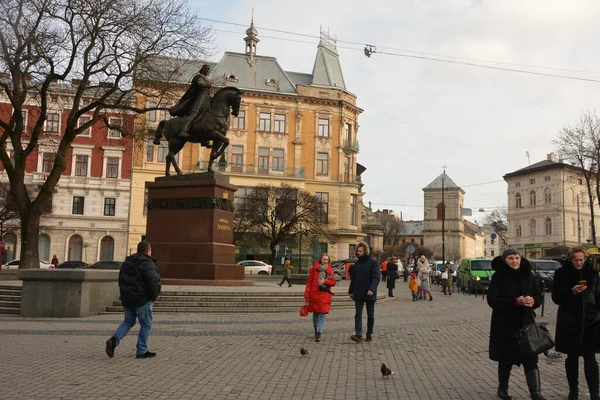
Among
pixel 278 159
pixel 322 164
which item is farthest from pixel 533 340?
pixel 322 164

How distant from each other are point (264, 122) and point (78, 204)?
20.5 m

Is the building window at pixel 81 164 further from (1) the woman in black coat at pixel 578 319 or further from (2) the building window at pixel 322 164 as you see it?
(1) the woman in black coat at pixel 578 319

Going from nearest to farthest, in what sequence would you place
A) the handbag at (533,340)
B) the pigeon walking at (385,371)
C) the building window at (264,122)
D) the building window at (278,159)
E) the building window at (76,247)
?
the handbag at (533,340) < the pigeon walking at (385,371) < the building window at (76,247) < the building window at (278,159) < the building window at (264,122)

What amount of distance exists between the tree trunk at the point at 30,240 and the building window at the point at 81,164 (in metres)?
32.6

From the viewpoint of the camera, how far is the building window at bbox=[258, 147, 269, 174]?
2416 inches

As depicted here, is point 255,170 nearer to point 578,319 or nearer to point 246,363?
point 246,363

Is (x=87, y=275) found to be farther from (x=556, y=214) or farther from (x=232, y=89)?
(x=556, y=214)

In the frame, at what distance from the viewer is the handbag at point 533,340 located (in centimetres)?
595

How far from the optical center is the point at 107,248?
56.8 meters

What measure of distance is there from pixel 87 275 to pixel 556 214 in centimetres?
7849

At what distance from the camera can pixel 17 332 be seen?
1134cm

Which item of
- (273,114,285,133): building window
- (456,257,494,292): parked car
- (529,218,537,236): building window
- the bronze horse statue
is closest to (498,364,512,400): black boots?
the bronze horse statue

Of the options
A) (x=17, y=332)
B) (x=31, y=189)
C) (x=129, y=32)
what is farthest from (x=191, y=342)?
(x=31, y=189)

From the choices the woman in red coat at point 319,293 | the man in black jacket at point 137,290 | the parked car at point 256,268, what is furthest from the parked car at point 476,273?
the man in black jacket at point 137,290
